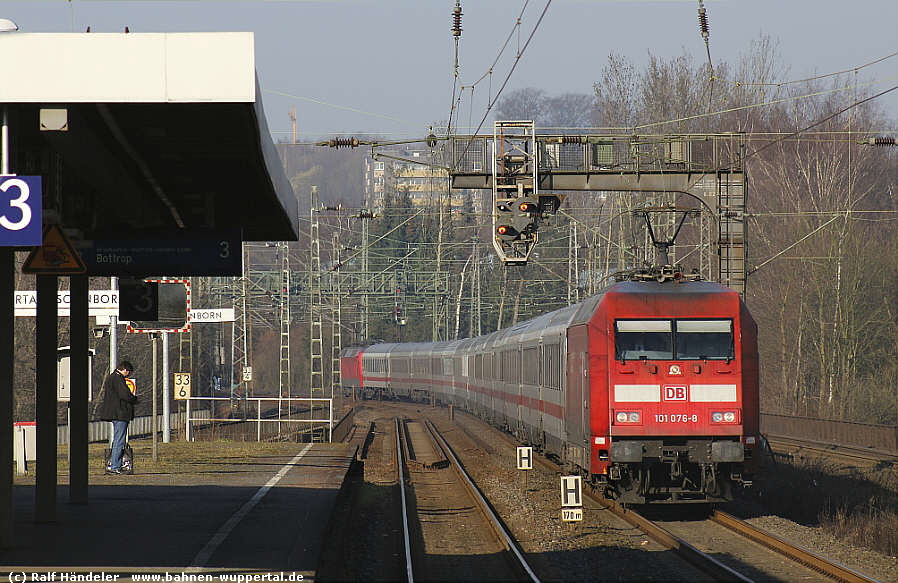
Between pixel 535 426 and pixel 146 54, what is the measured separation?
16.9 m

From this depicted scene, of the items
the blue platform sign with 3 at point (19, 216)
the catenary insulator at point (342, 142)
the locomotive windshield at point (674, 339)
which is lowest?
the locomotive windshield at point (674, 339)

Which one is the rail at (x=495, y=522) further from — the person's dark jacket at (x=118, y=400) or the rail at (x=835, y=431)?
the rail at (x=835, y=431)

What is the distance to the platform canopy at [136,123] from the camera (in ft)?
26.4

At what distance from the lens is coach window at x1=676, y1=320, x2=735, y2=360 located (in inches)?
605

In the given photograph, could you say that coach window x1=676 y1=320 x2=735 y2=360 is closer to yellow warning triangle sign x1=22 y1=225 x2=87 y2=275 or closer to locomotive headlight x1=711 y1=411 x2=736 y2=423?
locomotive headlight x1=711 y1=411 x2=736 y2=423

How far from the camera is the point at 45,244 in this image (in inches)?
385

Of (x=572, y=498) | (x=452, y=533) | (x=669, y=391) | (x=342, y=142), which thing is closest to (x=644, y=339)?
(x=669, y=391)

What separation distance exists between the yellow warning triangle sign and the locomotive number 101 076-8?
813 centimetres

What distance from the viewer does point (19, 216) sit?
838 cm

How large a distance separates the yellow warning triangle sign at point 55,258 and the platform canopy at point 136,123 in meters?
0.60

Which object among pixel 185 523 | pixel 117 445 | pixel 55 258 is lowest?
pixel 185 523

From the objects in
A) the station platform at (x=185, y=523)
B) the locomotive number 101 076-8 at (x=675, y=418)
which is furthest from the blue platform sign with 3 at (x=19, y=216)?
the locomotive number 101 076-8 at (x=675, y=418)

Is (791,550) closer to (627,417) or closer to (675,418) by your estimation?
(675,418)

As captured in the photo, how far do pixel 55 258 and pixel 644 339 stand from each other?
820 centimetres
